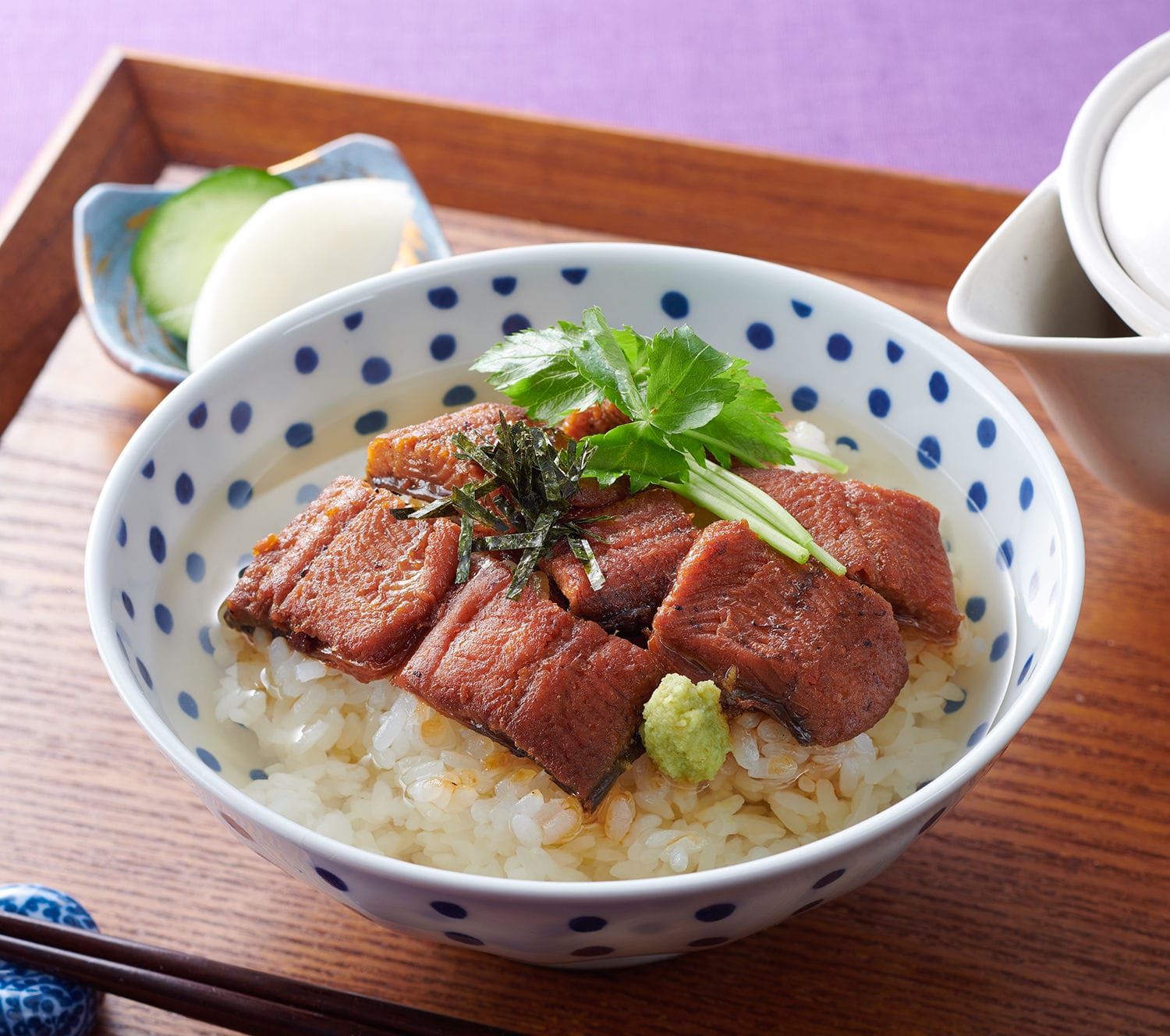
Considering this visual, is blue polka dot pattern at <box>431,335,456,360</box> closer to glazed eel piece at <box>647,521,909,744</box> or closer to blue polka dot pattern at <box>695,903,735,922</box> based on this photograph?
glazed eel piece at <box>647,521,909,744</box>

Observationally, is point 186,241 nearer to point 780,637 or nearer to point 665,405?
point 665,405

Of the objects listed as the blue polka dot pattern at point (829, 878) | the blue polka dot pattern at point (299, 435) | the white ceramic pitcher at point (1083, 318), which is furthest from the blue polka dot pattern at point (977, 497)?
the blue polka dot pattern at point (299, 435)

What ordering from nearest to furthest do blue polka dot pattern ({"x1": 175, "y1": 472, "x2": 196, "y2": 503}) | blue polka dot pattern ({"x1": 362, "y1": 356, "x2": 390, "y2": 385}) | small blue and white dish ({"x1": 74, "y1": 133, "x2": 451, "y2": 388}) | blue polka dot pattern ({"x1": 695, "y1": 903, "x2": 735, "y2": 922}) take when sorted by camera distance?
blue polka dot pattern ({"x1": 695, "y1": 903, "x2": 735, "y2": 922}) → blue polka dot pattern ({"x1": 175, "y1": 472, "x2": 196, "y2": 503}) → blue polka dot pattern ({"x1": 362, "y1": 356, "x2": 390, "y2": 385}) → small blue and white dish ({"x1": 74, "y1": 133, "x2": 451, "y2": 388})

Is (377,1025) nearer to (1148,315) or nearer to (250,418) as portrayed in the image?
(250,418)

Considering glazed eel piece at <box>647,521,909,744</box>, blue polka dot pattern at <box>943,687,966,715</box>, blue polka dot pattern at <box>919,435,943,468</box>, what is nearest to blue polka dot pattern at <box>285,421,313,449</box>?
glazed eel piece at <box>647,521,909,744</box>

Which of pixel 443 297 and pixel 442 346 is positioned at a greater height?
pixel 443 297

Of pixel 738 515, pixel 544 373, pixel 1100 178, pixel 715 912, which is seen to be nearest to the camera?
pixel 715 912

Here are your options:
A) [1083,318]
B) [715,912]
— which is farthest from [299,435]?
[1083,318]

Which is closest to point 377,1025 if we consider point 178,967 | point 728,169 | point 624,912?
point 178,967

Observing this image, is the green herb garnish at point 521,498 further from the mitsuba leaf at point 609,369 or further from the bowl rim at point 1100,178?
the bowl rim at point 1100,178
